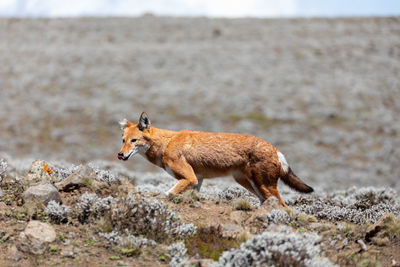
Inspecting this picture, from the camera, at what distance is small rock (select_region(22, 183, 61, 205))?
22.4ft

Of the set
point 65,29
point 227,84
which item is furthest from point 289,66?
point 65,29

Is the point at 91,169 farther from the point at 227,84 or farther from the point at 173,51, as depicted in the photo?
the point at 173,51

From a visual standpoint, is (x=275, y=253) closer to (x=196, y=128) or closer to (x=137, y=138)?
(x=137, y=138)

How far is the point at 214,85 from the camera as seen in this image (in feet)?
113

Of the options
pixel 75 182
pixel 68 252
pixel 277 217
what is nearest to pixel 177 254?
pixel 68 252

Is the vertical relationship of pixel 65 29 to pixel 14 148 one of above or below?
above

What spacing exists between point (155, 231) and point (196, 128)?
22309 mm

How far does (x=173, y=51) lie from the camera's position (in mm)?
39656

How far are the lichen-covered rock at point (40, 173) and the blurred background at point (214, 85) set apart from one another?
16.4 metres

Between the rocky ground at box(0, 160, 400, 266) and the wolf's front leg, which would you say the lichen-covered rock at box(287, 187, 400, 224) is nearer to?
the rocky ground at box(0, 160, 400, 266)

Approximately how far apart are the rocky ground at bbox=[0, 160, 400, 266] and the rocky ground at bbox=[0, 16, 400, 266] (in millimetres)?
25

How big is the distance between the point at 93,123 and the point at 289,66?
57.7 feet

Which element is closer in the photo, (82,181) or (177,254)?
(177,254)

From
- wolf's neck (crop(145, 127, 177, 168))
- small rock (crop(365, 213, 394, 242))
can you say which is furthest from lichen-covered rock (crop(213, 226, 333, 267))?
wolf's neck (crop(145, 127, 177, 168))
